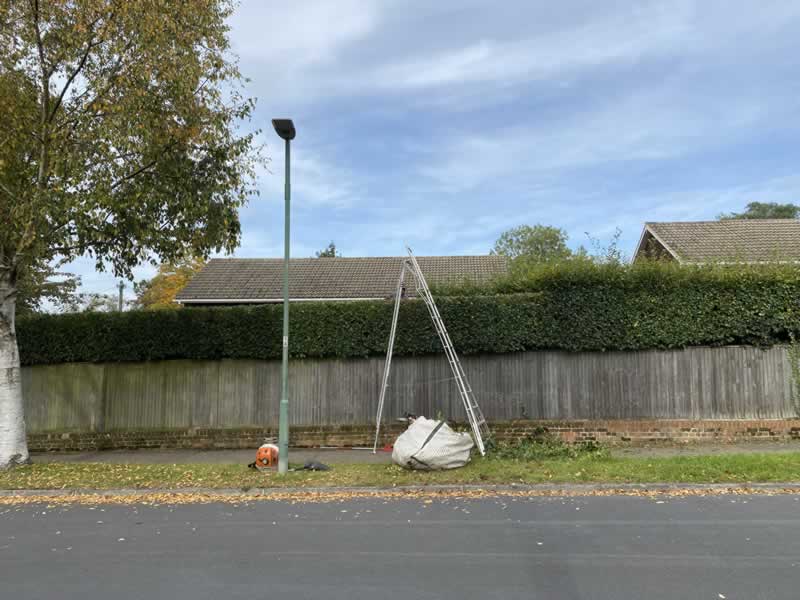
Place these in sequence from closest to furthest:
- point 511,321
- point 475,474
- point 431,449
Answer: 1. point 475,474
2. point 431,449
3. point 511,321

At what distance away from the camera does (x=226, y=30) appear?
10.7m

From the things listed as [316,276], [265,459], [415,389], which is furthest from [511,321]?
[316,276]

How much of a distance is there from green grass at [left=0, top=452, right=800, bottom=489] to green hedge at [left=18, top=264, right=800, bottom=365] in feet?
9.81

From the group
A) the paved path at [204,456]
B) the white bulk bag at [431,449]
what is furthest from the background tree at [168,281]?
the white bulk bag at [431,449]

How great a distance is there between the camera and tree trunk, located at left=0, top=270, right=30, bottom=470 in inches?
389

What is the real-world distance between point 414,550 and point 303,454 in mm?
6220

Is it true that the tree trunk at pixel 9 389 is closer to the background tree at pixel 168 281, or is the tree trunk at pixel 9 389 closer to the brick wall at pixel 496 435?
the brick wall at pixel 496 435

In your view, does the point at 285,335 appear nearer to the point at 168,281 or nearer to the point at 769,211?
the point at 168,281

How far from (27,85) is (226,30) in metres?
3.51

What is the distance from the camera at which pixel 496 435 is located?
12008 millimetres

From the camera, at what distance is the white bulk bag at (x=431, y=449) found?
30.2ft

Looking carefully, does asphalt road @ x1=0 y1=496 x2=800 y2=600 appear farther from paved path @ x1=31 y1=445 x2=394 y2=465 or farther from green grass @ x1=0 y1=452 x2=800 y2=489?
paved path @ x1=31 y1=445 x2=394 y2=465

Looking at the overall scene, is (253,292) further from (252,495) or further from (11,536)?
(11,536)

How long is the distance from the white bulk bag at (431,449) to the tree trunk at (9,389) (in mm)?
6540
